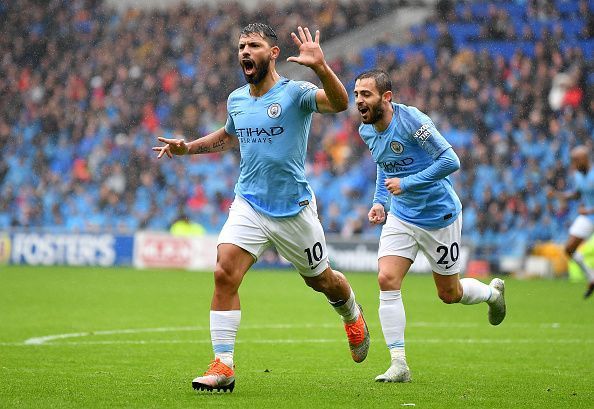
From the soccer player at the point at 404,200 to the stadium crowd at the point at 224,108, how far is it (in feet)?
56.8

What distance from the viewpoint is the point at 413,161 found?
29.5 feet

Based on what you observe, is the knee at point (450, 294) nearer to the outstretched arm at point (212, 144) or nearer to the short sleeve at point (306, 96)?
the outstretched arm at point (212, 144)

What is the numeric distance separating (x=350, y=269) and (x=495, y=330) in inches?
549

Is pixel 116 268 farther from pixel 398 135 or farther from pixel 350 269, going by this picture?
pixel 398 135

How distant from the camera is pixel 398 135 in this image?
886cm

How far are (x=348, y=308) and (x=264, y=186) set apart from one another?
1.46 meters

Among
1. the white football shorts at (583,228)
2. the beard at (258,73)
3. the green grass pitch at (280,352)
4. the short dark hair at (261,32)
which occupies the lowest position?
the green grass pitch at (280,352)

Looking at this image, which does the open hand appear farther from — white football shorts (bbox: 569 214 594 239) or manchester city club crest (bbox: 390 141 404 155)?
white football shorts (bbox: 569 214 594 239)

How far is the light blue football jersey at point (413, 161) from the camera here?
344 inches

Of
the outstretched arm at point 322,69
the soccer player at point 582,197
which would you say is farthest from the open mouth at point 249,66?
the soccer player at point 582,197

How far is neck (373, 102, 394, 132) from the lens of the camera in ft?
29.2

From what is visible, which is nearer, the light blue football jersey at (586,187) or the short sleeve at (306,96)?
the short sleeve at (306,96)

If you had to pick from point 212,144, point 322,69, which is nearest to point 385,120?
point 212,144

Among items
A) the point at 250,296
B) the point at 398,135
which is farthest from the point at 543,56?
the point at 398,135
